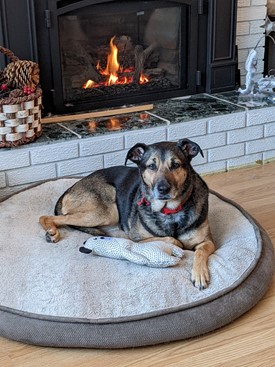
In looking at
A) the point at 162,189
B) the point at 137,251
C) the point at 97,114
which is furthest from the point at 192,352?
the point at 97,114

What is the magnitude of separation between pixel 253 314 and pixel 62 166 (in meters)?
1.35

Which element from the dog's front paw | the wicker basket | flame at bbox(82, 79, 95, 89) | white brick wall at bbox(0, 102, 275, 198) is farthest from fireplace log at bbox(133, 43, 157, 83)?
the dog's front paw

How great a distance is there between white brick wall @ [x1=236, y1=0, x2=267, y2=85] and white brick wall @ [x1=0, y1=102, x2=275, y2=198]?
60 centimetres

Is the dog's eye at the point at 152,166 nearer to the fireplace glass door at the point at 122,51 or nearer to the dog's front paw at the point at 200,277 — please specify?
the dog's front paw at the point at 200,277

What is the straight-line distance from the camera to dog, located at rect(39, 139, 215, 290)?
7.60 ft

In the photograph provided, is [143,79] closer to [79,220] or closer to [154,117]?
[154,117]

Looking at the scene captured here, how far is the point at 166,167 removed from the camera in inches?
91.0

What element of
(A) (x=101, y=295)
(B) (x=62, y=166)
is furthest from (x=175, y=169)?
(B) (x=62, y=166)

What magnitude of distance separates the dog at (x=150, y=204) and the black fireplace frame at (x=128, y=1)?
2.83ft

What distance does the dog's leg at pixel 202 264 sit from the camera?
2.14 m

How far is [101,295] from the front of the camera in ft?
6.86

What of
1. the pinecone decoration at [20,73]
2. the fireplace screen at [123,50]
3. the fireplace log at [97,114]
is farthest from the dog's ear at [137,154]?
the fireplace screen at [123,50]

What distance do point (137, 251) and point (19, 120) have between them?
102cm

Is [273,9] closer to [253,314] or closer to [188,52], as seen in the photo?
[188,52]
